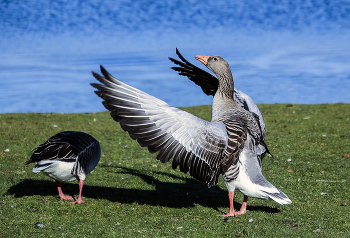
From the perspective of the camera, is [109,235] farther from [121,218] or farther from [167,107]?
[167,107]

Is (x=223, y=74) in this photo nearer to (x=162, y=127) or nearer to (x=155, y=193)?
(x=162, y=127)

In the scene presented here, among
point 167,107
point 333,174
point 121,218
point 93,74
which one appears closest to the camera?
point 93,74

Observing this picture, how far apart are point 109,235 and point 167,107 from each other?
7.62 feet

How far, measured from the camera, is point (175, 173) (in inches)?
445

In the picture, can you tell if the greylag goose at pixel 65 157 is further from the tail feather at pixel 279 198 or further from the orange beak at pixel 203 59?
the tail feather at pixel 279 198

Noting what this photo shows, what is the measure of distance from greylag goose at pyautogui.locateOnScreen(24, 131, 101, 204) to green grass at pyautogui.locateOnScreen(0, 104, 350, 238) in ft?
2.15

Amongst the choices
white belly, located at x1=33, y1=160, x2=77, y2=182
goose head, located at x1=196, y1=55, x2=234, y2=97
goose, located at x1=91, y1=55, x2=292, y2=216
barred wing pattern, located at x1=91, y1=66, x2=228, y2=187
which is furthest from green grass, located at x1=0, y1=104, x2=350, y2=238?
goose head, located at x1=196, y1=55, x2=234, y2=97

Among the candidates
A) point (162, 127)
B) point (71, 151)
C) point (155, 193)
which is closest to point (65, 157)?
point (71, 151)

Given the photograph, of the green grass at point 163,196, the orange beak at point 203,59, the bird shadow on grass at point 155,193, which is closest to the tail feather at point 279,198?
the green grass at point 163,196

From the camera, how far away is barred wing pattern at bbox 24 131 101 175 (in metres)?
7.88

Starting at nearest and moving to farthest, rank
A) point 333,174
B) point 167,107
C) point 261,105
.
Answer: point 167,107, point 333,174, point 261,105

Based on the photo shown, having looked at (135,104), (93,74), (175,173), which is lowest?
(175,173)

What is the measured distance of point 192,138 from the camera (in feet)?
21.6

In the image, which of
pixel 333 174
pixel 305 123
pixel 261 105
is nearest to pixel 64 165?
pixel 333 174
